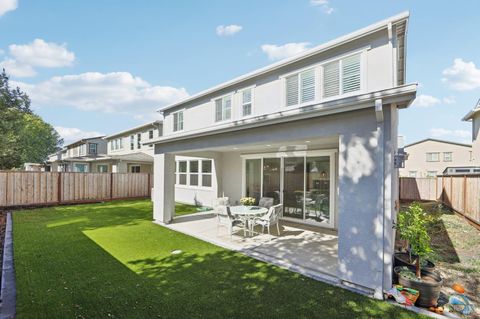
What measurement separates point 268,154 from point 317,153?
2.53 m

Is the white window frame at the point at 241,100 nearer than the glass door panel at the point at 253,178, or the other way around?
the white window frame at the point at 241,100

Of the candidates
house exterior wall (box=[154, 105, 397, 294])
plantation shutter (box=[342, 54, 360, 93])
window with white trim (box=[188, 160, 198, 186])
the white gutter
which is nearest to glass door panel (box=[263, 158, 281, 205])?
plantation shutter (box=[342, 54, 360, 93])

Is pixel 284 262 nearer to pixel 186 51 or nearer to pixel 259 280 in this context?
pixel 259 280

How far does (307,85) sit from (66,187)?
15.5 m

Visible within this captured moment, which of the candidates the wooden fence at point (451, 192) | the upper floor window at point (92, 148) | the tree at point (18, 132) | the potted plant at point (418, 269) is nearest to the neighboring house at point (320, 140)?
the potted plant at point (418, 269)

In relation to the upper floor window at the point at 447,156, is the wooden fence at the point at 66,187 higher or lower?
lower

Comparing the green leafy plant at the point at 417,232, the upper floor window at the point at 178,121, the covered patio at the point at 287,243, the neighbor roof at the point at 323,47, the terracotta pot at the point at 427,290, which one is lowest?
the covered patio at the point at 287,243

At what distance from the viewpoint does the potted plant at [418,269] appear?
4.16 m

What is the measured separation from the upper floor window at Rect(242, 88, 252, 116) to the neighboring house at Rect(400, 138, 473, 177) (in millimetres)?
32032

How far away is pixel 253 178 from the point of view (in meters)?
12.5

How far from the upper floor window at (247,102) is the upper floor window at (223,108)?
93 centimetres

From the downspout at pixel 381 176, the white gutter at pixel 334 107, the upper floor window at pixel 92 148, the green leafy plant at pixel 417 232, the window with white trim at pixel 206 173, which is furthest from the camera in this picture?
the upper floor window at pixel 92 148

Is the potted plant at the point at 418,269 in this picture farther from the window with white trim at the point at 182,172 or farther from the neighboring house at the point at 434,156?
the neighboring house at the point at 434,156

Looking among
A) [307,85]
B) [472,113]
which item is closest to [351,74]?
[307,85]
